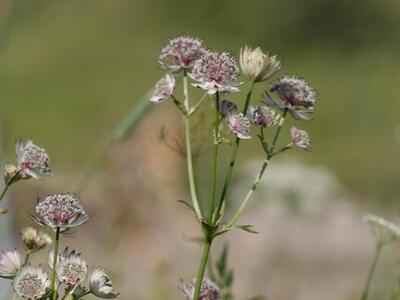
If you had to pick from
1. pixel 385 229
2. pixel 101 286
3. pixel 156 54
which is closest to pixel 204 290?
pixel 101 286

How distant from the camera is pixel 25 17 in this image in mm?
14562

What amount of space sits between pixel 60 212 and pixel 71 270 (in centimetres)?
7

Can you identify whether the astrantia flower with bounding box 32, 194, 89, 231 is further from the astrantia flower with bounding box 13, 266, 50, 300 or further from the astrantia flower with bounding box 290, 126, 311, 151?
the astrantia flower with bounding box 290, 126, 311, 151

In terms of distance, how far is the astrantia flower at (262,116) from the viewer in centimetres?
149

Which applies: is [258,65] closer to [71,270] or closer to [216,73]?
[216,73]

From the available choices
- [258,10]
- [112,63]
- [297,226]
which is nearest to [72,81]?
[112,63]

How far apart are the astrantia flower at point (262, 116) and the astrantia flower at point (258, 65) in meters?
0.05

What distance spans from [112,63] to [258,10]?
7.16 ft

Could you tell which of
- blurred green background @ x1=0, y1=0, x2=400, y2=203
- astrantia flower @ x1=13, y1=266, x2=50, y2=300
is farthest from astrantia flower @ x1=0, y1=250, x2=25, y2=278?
blurred green background @ x1=0, y1=0, x2=400, y2=203

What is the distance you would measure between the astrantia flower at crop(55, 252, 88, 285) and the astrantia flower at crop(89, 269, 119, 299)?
0.01m

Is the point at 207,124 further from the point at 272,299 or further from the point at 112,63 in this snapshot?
the point at 112,63

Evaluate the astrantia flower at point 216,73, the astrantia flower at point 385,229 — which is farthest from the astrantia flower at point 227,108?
the astrantia flower at point 385,229

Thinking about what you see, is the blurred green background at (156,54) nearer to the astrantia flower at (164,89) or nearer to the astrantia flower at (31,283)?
the astrantia flower at (164,89)

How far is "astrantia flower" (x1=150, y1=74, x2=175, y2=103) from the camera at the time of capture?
1.53 metres
